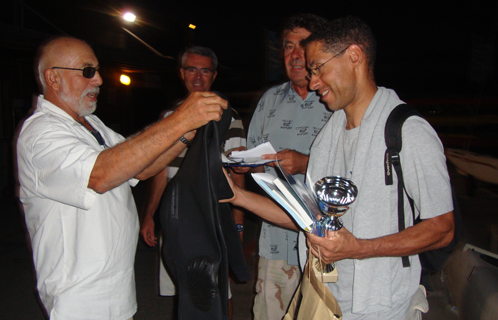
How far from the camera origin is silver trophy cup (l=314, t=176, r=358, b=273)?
1.21 m

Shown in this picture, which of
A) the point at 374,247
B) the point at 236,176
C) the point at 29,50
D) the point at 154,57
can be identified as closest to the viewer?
the point at 374,247

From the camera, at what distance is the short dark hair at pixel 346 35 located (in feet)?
5.26

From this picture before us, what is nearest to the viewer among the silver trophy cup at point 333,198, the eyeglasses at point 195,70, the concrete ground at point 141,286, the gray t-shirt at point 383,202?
the silver trophy cup at point 333,198

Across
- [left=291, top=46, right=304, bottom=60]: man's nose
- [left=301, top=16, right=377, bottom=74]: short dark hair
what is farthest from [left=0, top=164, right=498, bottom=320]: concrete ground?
[left=301, top=16, right=377, bottom=74]: short dark hair

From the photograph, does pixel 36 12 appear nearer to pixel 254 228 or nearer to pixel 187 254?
pixel 254 228

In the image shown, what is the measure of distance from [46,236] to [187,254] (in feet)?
2.88

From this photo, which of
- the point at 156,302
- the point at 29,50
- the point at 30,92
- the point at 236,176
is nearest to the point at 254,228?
the point at 156,302

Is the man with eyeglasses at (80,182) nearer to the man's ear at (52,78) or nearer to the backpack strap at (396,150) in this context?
the man's ear at (52,78)

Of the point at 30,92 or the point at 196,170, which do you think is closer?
the point at 196,170

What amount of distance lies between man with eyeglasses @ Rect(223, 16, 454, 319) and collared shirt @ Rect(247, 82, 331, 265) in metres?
0.57

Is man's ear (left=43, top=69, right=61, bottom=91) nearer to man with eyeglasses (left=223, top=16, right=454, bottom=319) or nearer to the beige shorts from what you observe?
man with eyeglasses (left=223, top=16, right=454, bottom=319)

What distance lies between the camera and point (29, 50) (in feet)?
25.6

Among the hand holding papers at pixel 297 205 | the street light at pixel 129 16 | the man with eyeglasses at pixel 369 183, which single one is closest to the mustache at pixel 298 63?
the man with eyeglasses at pixel 369 183

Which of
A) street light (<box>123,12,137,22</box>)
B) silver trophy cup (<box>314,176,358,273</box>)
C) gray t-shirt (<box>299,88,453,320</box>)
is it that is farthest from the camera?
street light (<box>123,12,137,22</box>)
